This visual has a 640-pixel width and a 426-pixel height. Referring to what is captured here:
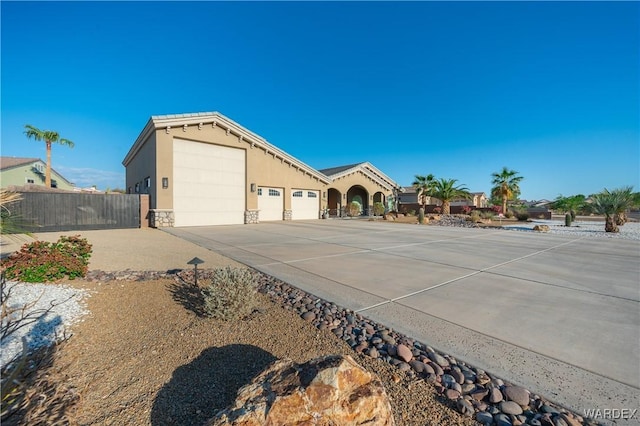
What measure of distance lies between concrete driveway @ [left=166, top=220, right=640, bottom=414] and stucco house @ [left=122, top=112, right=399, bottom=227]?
9.13m

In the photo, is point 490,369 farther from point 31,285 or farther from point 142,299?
point 31,285

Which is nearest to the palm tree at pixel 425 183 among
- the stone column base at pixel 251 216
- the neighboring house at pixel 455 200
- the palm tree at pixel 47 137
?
the neighboring house at pixel 455 200

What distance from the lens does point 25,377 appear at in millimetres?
2182

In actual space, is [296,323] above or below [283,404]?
below

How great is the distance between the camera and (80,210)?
13.5 metres

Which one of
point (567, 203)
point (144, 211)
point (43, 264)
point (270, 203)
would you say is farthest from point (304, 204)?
point (567, 203)

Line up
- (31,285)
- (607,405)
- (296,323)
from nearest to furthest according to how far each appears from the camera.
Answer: (607,405), (296,323), (31,285)

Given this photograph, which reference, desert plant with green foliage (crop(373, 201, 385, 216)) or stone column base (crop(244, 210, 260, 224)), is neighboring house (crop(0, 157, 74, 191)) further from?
desert plant with green foliage (crop(373, 201, 385, 216))

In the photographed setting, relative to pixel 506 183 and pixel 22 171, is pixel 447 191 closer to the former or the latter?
pixel 506 183

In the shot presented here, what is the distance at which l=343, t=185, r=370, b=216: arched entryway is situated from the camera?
27370 millimetres

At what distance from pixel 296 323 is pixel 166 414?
161cm

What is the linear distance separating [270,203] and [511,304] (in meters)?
17.1

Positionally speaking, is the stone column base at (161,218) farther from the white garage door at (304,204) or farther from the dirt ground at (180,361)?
the dirt ground at (180,361)

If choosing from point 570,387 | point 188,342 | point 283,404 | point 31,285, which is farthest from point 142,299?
point 570,387
